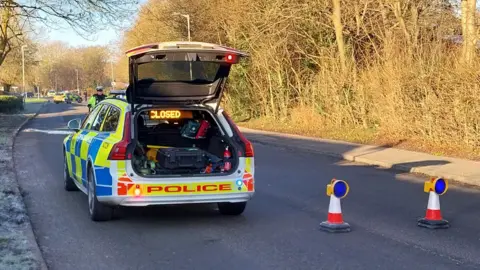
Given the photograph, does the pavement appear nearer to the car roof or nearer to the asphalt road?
the asphalt road

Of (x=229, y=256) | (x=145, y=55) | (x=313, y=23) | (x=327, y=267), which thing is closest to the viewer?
(x=327, y=267)

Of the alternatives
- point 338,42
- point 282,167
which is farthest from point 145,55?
point 338,42

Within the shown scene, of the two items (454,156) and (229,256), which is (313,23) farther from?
(229,256)

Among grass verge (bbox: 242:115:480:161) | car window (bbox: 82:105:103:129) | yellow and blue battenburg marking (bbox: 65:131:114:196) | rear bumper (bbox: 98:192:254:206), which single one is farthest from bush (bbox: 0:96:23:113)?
rear bumper (bbox: 98:192:254:206)

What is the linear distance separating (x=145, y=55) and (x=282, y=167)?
704 centimetres

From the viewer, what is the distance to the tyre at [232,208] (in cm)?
812

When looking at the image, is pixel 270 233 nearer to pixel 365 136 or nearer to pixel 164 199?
pixel 164 199

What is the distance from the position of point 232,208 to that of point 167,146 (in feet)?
4.41

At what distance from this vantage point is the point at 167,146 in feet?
28.6

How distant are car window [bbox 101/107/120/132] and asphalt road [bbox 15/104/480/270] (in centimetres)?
118

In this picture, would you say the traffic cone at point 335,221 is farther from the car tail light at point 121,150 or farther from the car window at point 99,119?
the car window at point 99,119

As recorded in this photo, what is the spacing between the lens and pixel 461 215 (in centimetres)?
833

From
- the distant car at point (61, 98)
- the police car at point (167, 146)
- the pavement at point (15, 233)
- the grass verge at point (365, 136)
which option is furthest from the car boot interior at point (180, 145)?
the distant car at point (61, 98)

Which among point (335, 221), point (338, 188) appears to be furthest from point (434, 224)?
point (338, 188)
